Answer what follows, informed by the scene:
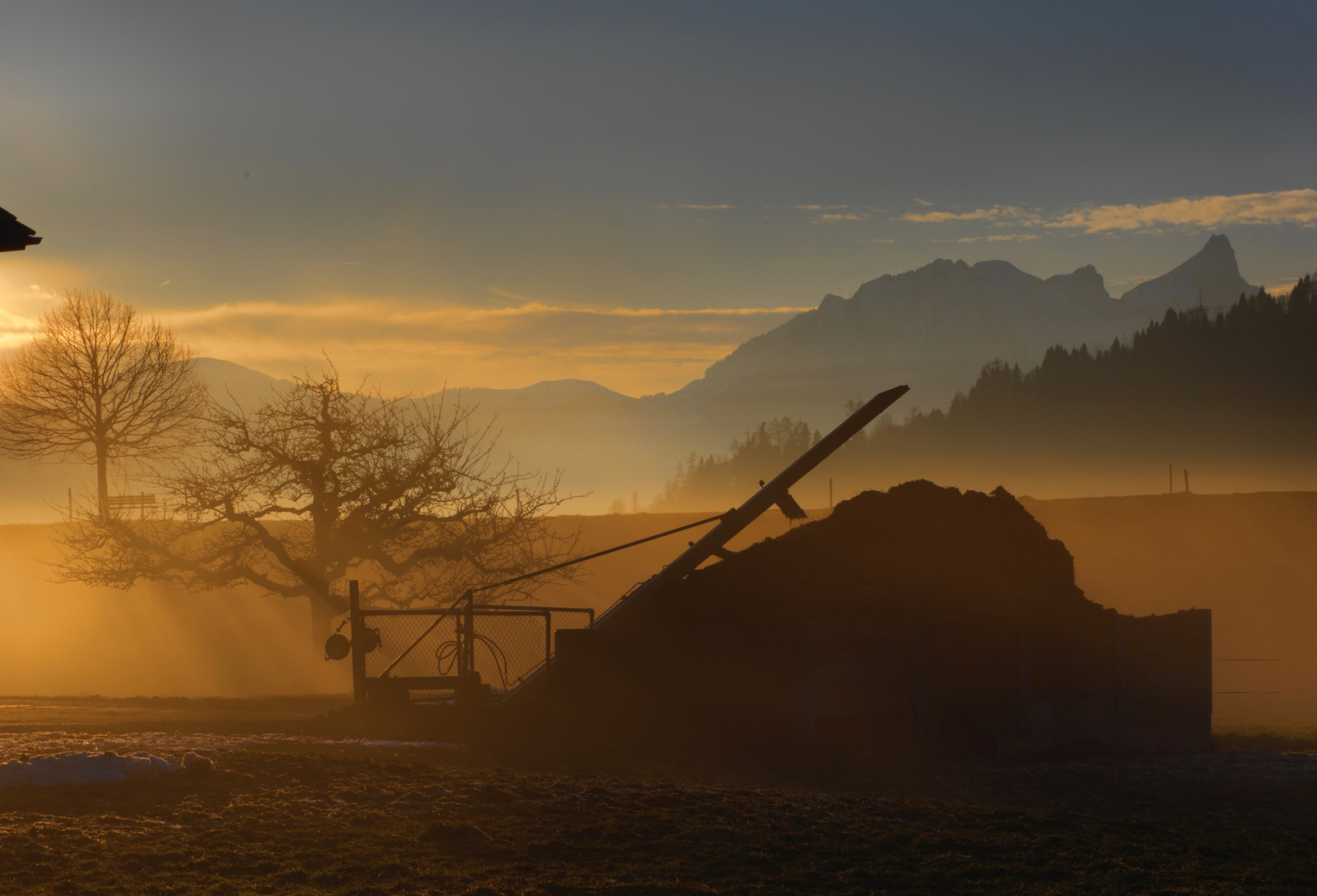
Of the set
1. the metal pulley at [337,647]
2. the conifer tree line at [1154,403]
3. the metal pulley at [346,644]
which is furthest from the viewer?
the conifer tree line at [1154,403]

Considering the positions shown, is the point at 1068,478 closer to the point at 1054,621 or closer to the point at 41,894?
the point at 1054,621

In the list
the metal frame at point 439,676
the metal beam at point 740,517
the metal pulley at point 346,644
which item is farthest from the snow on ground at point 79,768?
the metal beam at point 740,517

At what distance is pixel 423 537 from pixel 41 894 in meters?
20.8

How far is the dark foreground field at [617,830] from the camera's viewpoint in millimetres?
7734

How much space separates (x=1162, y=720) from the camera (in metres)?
16.5

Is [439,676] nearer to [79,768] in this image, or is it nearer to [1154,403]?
[79,768]

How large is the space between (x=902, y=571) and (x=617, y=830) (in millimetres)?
8777

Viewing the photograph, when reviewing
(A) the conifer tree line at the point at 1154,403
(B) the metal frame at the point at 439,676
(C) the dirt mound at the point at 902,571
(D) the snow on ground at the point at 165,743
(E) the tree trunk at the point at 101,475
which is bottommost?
(D) the snow on ground at the point at 165,743

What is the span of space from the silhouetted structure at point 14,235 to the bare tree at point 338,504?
18695 millimetres

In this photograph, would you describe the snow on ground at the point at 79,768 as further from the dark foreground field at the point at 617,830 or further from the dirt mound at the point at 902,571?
the dirt mound at the point at 902,571

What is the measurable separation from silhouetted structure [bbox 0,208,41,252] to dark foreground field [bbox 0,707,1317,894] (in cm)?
457

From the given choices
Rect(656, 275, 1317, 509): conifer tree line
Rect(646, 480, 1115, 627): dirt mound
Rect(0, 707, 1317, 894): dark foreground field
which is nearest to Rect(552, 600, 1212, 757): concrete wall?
Rect(646, 480, 1115, 627): dirt mound

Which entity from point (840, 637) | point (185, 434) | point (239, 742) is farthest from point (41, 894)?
point (185, 434)

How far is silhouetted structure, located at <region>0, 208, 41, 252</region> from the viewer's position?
7895mm
